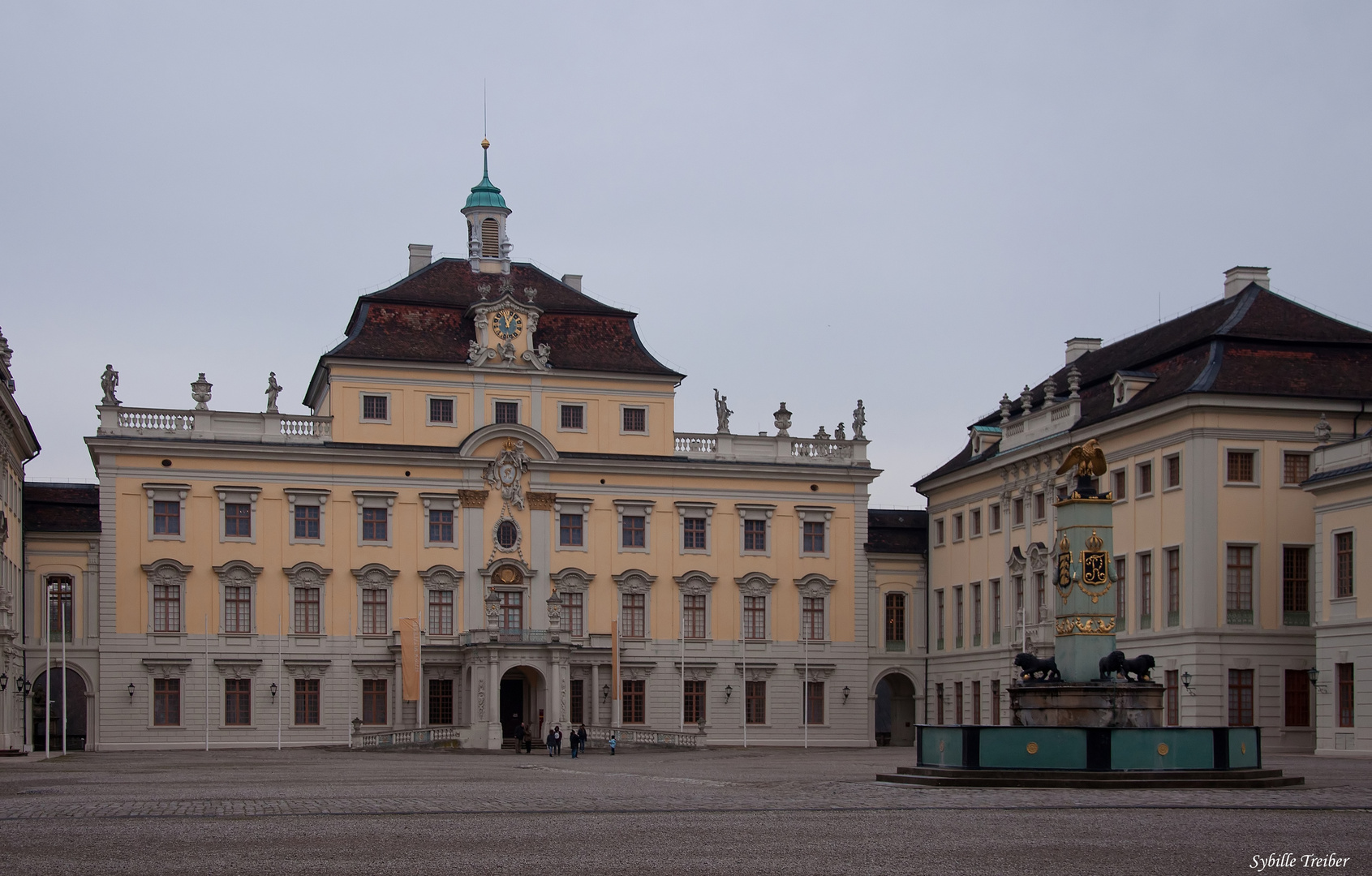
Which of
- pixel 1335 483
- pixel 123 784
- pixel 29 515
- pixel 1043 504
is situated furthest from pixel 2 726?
pixel 1335 483

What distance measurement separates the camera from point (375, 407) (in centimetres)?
6756

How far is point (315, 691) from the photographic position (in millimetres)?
66062

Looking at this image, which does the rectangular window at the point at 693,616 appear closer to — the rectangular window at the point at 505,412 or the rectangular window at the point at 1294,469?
the rectangular window at the point at 505,412

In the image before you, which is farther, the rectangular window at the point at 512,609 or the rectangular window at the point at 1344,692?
the rectangular window at the point at 512,609

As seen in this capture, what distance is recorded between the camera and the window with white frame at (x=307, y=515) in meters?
66.4

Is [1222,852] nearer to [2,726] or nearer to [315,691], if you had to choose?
[2,726]

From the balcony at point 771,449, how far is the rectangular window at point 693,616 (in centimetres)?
527

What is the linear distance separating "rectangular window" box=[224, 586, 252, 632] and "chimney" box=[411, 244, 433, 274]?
1479 centimetres

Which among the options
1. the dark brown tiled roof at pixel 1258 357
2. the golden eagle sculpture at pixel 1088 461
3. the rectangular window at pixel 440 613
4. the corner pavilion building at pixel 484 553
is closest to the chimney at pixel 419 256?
the corner pavilion building at pixel 484 553

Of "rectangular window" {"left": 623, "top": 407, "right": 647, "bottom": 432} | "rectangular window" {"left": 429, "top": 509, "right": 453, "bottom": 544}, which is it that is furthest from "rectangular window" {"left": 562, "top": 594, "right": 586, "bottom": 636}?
"rectangular window" {"left": 623, "top": 407, "right": 647, "bottom": 432}

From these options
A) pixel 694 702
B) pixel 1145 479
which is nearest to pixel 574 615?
pixel 694 702

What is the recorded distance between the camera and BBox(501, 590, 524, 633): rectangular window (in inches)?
2682

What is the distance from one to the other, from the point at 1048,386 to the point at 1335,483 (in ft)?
44.9

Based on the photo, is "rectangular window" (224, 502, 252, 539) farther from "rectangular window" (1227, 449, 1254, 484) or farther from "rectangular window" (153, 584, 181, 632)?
"rectangular window" (1227, 449, 1254, 484)
